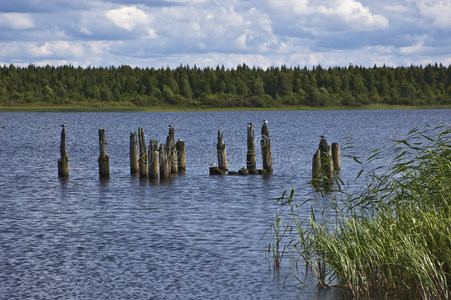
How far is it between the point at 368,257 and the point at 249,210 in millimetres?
13325

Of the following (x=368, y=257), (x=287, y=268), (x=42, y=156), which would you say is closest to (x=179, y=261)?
(x=287, y=268)

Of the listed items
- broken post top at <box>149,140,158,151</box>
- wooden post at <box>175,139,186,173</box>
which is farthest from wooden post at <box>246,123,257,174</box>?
broken post top at <box>149,140,158,151</box>

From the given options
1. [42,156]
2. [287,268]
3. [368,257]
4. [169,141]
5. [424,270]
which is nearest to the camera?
[424,270]

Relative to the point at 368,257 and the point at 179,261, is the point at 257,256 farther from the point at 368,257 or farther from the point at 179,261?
the point at 368,257

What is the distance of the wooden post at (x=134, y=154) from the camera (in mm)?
33031

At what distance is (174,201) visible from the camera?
29188mm

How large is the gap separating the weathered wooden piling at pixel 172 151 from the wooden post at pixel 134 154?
1.67 m

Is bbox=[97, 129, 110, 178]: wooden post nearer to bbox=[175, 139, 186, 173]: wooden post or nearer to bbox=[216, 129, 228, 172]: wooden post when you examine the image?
bbox=[175, 139, 186, 173]: wooden post

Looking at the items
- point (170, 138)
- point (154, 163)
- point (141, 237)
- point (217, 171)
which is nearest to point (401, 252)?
point (141, 237)

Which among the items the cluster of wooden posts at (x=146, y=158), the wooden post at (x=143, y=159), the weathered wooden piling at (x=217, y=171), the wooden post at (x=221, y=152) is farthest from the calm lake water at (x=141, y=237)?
the wooden post at (x=221, y=152)

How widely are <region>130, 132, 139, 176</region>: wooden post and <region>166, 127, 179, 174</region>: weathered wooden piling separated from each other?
1.67 metres

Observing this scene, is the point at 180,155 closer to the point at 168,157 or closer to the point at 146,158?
the point at 168,157

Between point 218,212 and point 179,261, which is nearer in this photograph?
point 179,261

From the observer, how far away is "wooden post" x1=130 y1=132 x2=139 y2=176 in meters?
33.0
